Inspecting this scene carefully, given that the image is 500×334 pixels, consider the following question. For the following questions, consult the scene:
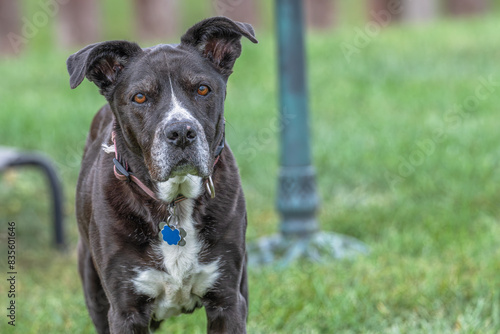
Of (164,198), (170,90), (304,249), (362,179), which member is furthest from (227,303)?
(362,179)

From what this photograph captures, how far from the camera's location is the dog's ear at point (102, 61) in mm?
3188

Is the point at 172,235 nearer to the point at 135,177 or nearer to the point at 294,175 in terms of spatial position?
the point at 135,177

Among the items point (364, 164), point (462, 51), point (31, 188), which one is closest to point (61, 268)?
point (31, 188)

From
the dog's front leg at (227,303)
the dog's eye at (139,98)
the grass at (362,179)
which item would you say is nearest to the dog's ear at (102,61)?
the dog's eye at (139,98)

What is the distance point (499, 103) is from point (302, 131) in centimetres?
387

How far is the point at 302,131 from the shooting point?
19.6 ft

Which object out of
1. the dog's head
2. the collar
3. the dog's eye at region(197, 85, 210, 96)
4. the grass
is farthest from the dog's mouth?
the grass

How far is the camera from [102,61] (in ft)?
11.1

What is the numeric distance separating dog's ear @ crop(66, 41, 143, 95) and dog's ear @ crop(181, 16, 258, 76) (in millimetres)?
245

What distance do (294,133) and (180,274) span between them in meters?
2.82

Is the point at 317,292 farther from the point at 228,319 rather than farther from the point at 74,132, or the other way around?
the point at 74,132

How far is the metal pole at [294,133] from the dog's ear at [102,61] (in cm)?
268

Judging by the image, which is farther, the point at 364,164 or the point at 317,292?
the point at 364,164

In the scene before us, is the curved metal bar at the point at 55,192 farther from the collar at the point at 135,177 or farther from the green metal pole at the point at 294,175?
the collar at the point at 135,177
